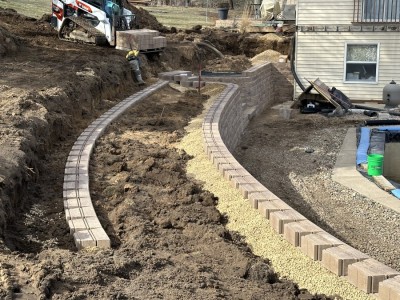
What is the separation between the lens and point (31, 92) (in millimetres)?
11016

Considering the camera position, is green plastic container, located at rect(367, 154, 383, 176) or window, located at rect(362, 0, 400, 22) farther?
window, located at rect(362, 0, 400, 22)

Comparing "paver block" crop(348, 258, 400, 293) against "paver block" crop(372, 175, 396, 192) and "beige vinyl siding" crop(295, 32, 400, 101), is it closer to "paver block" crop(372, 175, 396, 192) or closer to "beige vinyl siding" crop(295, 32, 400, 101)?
"paver block" crop(372, 175, 396, 192)

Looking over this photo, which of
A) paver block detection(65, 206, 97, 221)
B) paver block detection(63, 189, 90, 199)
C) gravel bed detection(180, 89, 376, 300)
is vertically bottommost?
gravel bed detection(180, 89, 376, 300)

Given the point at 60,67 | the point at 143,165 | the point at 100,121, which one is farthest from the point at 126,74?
the point at 143,165

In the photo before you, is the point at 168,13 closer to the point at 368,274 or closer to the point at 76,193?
the point at 76,193

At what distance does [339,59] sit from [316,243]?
1561 centimetres

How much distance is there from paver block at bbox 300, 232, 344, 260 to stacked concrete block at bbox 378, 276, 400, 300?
731 millimetres

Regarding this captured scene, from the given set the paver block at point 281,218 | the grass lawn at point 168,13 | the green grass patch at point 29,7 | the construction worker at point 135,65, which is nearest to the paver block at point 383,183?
the paver block at point 281,218

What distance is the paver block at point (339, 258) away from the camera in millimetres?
5340

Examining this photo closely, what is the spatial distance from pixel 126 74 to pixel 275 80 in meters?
8.18

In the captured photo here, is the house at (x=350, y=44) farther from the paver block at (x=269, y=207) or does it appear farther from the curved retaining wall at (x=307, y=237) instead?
the paver block at (x=269, y=207)

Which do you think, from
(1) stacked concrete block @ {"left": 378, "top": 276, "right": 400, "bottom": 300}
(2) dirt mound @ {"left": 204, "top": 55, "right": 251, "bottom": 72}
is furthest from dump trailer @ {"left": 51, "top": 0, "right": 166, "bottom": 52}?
(1) stacked concrete block @ {"left": 378, "top": 276, "right": 400, "bottom": 300}

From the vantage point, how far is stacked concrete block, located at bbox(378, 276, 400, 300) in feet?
15.9

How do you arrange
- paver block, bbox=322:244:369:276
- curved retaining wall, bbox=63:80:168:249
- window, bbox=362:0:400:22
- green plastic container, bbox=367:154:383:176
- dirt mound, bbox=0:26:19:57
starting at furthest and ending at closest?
window, bbox=362:0:400:22 → dirt mound, bbox=0:26:19:57 → green plastic container, bbox=367:154:383:176 → curved retaining wall, bbox=63:80:168:249 → paver block, bbox=322:244:369:276
